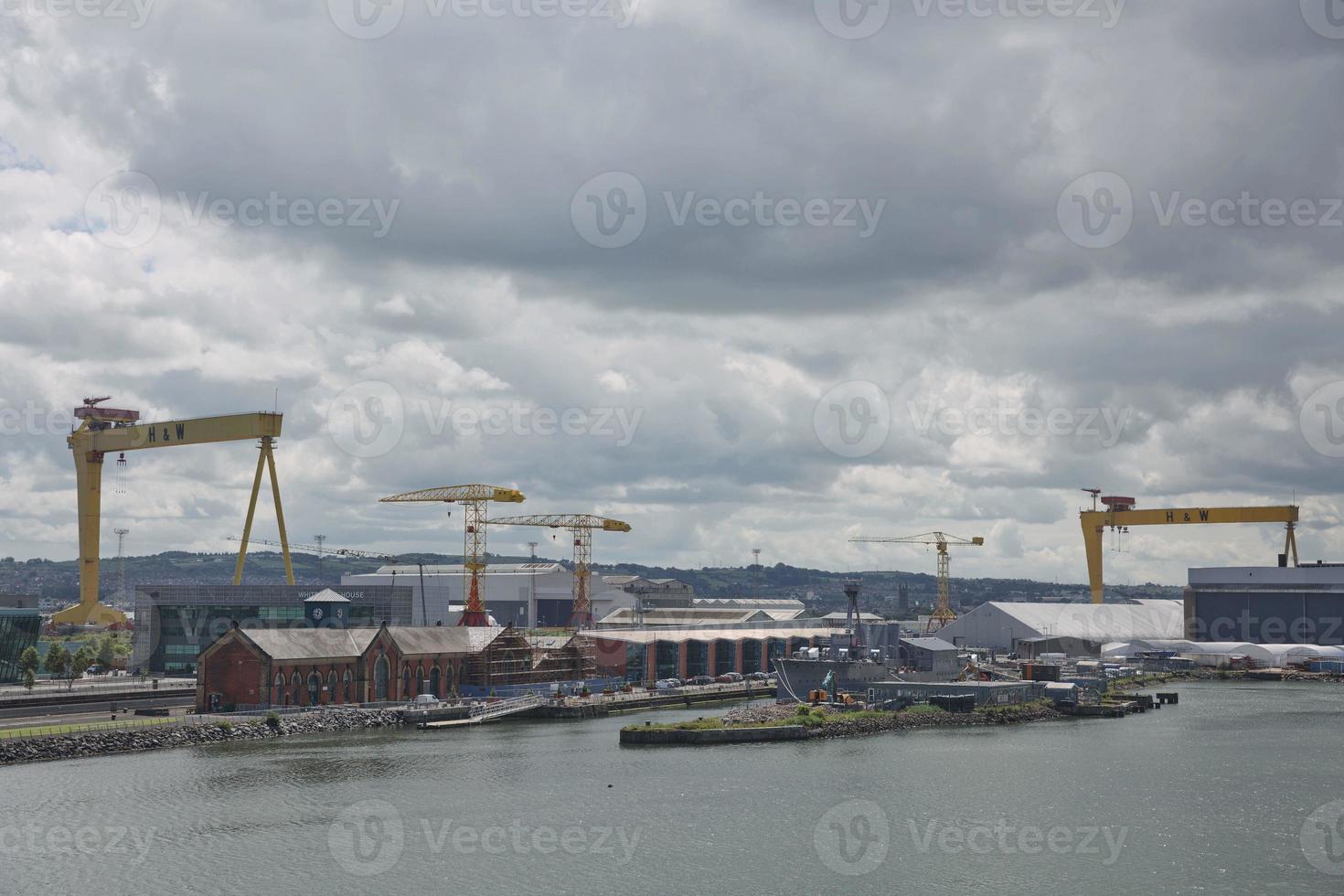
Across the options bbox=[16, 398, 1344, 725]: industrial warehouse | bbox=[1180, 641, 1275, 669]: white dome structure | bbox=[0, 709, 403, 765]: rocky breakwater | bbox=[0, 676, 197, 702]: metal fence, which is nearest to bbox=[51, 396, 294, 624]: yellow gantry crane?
bbox=[16, 398, 1344, 725]: industrial warehouse

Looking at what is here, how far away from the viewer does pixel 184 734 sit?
53344 mm

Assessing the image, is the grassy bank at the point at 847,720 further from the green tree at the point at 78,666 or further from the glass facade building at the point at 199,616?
the green tree at the point at 78,666

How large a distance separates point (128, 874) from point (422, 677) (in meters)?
38.4

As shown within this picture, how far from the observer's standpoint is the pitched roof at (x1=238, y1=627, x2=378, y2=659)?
6175cm

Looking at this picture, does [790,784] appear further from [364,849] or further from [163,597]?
[163,597]
